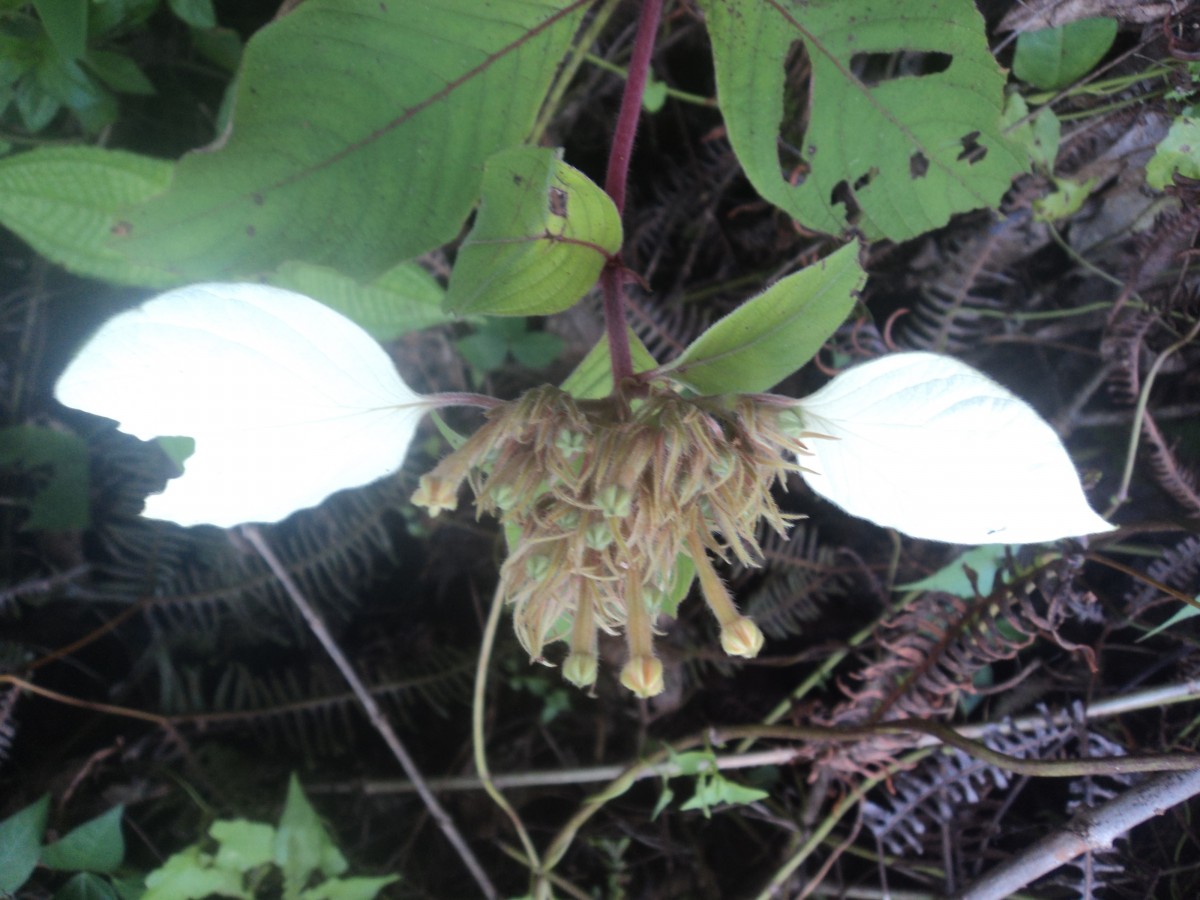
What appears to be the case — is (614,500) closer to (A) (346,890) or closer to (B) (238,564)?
(A) (346,890)

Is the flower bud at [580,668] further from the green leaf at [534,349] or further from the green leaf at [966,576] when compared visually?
the green leaf at [534,349]

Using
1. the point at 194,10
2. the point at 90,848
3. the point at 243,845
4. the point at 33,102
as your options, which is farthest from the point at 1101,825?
the point at 33,102

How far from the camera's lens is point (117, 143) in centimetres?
109

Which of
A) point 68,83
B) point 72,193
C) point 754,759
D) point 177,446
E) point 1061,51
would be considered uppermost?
point 1061,51

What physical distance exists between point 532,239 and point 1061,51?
2.05 ft

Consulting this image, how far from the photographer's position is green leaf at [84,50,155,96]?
0.90 m

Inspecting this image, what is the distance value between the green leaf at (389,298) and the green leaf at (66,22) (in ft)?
1.12

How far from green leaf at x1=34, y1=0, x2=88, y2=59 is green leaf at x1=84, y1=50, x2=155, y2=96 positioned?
15cm

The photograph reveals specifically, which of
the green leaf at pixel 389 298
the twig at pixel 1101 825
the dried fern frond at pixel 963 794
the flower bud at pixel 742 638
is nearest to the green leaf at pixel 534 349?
the green leaf at pixel 389 298

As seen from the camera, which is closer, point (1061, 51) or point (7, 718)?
point (1061, 51)

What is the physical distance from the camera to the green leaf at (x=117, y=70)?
0.90 m

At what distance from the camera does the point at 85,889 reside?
906mm

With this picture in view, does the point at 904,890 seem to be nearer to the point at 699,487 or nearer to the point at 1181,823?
the point at 1181,823

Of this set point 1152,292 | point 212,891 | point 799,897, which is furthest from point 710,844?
point 1152,292
